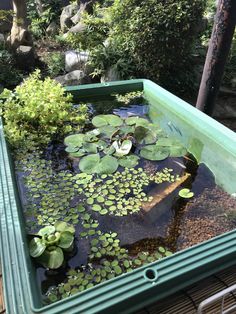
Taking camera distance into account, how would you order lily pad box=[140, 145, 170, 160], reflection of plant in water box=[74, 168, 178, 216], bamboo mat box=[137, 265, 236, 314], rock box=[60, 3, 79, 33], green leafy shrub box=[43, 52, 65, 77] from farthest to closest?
1. rock box=[60, 3, 79, 33]
2. green leafy shrub box=[43, 52, 65, 77]
3. lily pad box=[140, 145, 170, 160]
4. reflection of plant in water box=[74, 168, 178, 216]
5. bamboo mat box=[137, 265, 236, 314]

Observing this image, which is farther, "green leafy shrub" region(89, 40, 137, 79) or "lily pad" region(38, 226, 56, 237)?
"green leafy shrub" region(89, 40, 137, 79)

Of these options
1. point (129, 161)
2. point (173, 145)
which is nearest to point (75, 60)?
point (173, 145)

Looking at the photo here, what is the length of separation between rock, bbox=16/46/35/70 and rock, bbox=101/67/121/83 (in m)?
1.85

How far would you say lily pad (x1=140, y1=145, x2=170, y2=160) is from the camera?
8.62 feet

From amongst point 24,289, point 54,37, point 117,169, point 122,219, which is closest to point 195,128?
point 117,169

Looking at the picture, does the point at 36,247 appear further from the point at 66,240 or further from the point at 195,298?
the point at 195,298

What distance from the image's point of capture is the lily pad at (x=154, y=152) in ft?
8.62

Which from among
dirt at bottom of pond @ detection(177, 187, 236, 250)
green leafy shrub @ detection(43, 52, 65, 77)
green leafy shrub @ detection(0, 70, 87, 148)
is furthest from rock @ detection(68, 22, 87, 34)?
dirt at bottom of pond @ detection(177, 187, 236, 250)

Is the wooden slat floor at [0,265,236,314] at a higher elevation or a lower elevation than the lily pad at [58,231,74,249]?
higher

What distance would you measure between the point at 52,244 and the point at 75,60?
449 centimetres

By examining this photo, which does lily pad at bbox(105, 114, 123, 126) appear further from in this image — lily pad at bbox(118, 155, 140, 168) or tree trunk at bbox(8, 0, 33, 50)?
tree trunk at bbox(8, 0, 33, 50)

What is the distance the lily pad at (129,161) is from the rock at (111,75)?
273 cm

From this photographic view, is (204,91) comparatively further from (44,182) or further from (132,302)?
(132,302)

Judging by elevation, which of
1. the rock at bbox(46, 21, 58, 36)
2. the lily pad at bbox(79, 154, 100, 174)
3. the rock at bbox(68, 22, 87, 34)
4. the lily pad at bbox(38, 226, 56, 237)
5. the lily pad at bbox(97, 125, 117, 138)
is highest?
the rock at bbox(68, 22, 87, 34)
